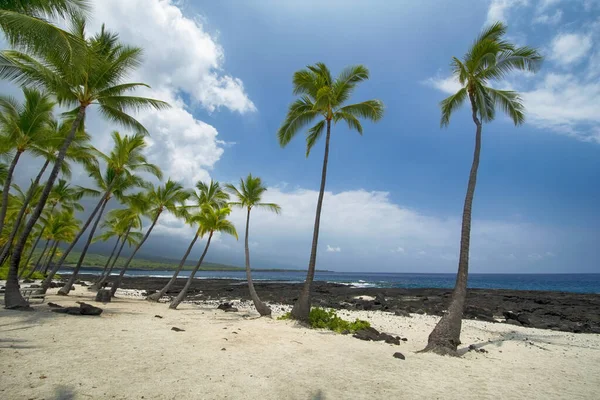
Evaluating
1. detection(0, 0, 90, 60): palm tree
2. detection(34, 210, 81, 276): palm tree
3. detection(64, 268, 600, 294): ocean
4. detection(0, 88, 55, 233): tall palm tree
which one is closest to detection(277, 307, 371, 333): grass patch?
detection(0, 0, 90, 60): palm tree

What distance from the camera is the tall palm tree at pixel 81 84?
36.8 feet

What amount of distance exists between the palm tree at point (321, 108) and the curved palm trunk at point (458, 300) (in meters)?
5.02

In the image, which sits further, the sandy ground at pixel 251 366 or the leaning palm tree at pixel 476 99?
the leaning palm tree at pixel 476 99

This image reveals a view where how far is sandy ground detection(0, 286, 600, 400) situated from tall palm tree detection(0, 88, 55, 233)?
341 inches

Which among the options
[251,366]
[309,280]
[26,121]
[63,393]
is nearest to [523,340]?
[309,280]

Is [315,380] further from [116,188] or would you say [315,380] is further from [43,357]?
[116,188]

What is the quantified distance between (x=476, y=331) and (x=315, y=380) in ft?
35.4

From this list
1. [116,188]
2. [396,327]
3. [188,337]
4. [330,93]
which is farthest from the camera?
[116,188]

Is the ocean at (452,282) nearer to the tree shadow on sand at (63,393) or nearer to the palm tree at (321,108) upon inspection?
the palm tree at (321,108)

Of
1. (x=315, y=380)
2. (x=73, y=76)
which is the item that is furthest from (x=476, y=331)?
(x=73, y=76)

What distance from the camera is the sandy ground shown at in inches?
211

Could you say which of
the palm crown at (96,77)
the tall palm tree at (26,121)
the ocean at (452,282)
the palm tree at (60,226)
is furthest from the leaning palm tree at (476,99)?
the ocean at (452,282)

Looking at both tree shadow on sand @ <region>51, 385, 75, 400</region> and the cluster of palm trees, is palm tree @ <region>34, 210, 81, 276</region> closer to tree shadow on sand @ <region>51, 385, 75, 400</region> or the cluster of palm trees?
the cluster of palm trees

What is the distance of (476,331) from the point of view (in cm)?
1350
